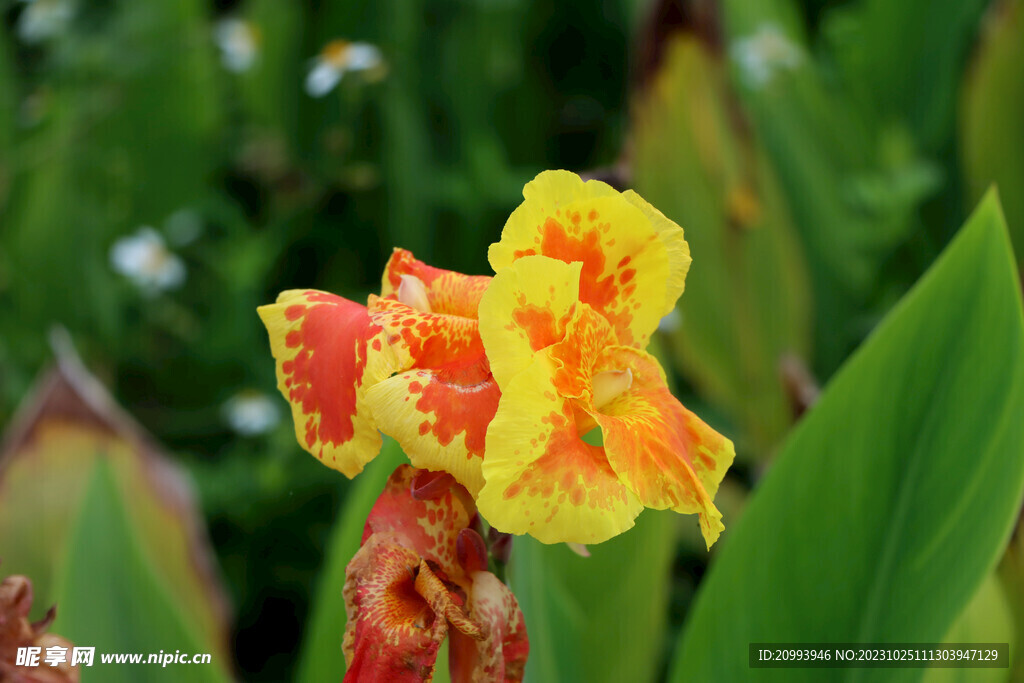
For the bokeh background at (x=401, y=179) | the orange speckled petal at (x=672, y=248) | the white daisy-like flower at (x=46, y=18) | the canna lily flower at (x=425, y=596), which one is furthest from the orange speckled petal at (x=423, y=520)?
the white daisy-like flower at (x=46, y=18)

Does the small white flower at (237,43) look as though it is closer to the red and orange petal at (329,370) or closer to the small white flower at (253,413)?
the small white flower at (253,413)

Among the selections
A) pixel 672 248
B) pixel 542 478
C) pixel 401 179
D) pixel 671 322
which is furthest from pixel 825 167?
pixel 542 478

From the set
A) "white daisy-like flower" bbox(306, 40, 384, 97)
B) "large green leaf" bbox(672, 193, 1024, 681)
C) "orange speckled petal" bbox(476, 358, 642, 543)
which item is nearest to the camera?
"orange speckled petal" bbox(476, 358, 642, 543)

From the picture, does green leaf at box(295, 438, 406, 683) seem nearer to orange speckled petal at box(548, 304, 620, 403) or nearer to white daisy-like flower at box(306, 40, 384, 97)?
orange speckled petal at box(548, 304, 620, 403)

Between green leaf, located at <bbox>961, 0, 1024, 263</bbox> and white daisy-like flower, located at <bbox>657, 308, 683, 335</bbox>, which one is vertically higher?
green leaf, located at <bbox>961, 0, 1024, 263</bbox>

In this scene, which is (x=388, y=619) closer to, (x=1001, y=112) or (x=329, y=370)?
(x=329, y=370)

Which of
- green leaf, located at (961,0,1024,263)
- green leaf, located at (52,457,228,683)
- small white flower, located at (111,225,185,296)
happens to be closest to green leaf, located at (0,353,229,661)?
green leaf, located at (52,457,228,683)

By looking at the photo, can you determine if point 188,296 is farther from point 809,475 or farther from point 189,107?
point 809,475

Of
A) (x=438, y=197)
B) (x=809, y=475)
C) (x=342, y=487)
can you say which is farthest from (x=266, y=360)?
(x=809, y=475)
